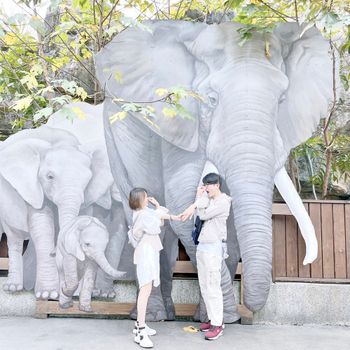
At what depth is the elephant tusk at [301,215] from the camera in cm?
407

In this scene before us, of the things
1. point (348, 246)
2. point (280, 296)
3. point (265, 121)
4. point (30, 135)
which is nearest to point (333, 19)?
point (265, 121)

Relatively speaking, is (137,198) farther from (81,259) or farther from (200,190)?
(81,259)

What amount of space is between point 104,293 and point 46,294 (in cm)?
51

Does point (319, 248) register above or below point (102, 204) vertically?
below

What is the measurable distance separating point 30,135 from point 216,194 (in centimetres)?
200

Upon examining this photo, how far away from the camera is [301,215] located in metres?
4.07

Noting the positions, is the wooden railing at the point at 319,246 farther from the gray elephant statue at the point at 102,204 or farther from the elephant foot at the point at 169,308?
the gray elephant statue at the point at 102,204

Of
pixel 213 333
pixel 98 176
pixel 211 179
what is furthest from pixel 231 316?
pixel 98 176

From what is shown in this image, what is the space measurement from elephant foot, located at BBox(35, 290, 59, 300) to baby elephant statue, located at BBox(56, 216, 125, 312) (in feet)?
0.19

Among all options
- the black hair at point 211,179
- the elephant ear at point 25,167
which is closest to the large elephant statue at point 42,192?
the elephant ear at point 25,167

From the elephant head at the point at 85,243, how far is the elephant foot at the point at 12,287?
545 mm

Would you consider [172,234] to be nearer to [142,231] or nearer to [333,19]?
[142,231]

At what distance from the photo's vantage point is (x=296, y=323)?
13.7 ft

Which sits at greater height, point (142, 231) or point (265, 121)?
point (265, 121)
